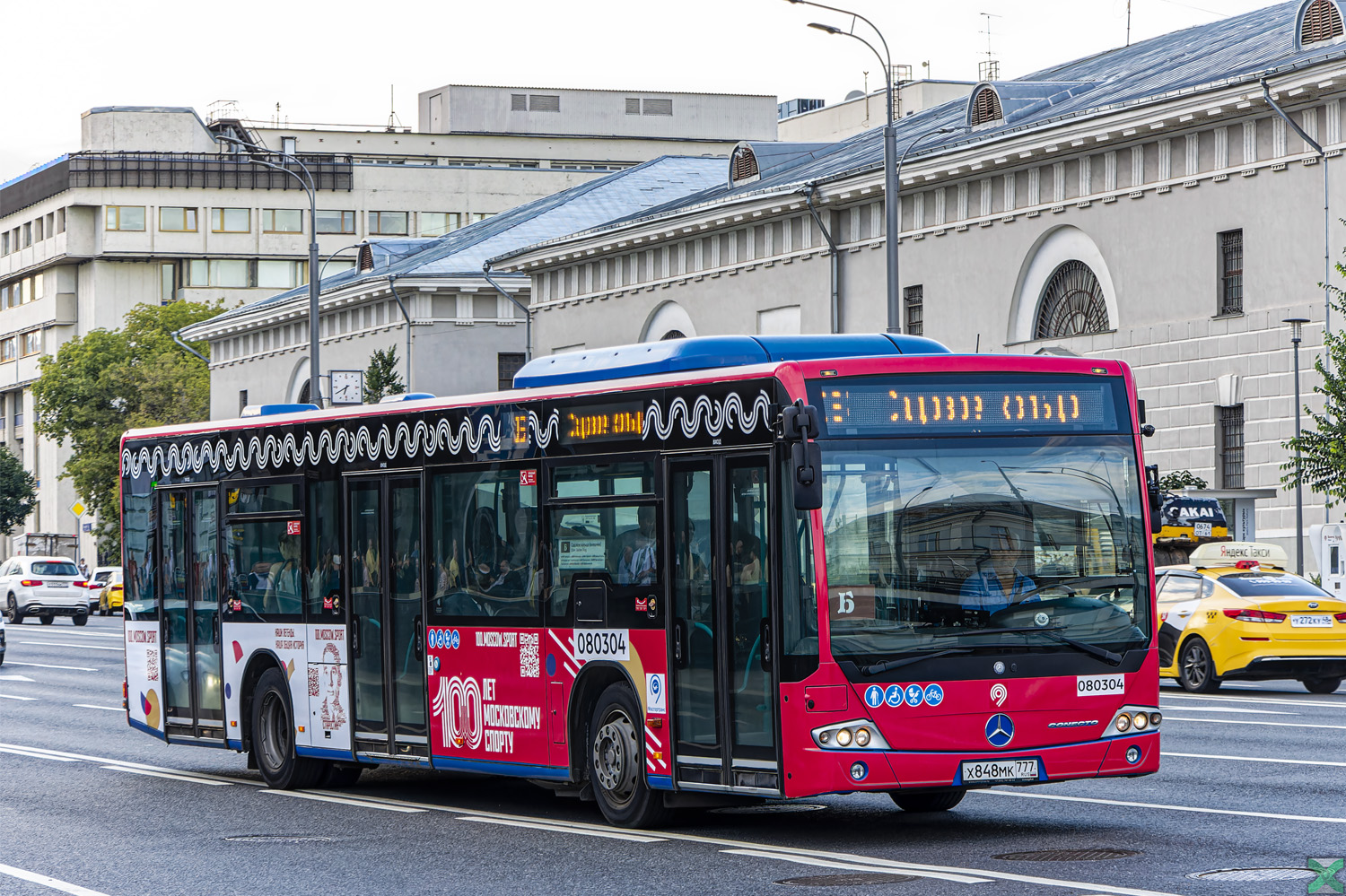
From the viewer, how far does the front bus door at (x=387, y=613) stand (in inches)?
567

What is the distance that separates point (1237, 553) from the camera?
104 ft

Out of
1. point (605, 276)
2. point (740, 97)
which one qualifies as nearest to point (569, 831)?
point (605, 276)

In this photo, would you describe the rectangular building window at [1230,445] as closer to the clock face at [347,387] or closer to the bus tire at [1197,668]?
the bus tire at [1197,668]

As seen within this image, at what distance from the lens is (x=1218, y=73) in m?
38.1

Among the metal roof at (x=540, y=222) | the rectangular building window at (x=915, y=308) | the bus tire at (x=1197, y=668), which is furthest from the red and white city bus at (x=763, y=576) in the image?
the metal roof at (x=540, y=222)

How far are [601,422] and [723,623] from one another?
171 centimetres

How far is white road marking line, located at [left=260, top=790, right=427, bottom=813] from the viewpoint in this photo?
46.9 ft

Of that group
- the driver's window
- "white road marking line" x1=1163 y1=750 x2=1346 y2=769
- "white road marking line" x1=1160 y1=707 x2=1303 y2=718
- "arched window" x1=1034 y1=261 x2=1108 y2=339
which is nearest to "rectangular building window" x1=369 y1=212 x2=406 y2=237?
"arched window" x1=1034 y1=261 x2=1108 y2=339

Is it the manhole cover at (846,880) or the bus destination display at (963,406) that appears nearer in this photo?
the manhole cover at (846,880)

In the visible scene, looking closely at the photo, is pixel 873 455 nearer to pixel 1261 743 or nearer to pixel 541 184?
pixel 1261 743

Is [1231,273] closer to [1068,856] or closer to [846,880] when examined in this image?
[1068,856]

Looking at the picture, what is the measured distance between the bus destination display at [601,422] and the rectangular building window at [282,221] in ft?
309

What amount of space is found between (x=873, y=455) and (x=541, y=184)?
95856mm

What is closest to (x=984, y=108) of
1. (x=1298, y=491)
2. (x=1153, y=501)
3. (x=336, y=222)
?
(x=1298, y=491)
